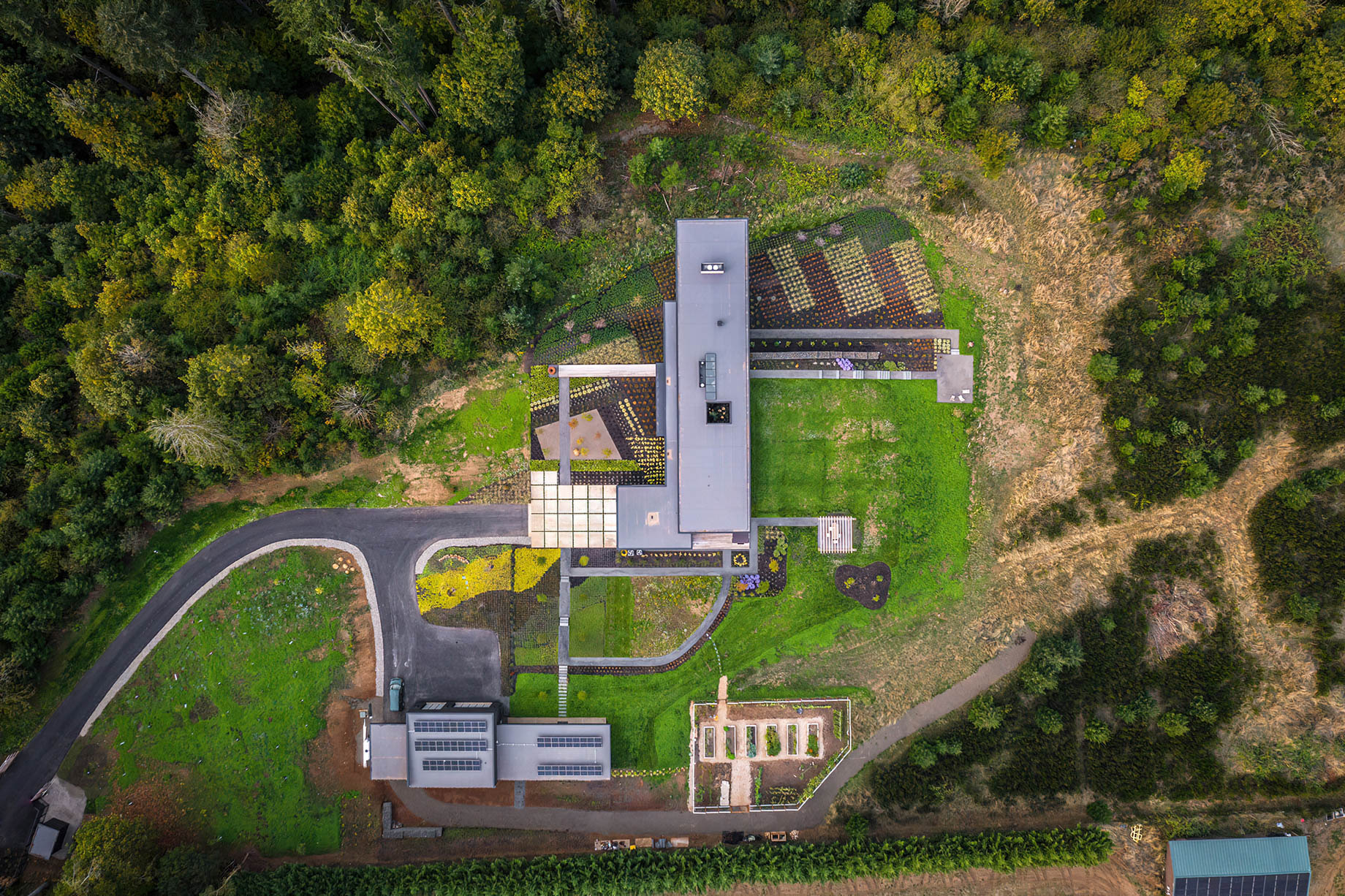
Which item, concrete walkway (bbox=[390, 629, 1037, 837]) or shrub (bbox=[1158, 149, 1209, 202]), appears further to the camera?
concrete walkway (bbox=[390, 629, 1037, 837])

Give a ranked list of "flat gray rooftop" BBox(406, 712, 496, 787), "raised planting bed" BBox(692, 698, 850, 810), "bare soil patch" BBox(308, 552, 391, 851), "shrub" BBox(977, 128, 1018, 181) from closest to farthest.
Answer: "flat gray rooftop" BBox(406, 712, 496, 787) → "shrub" BBox(977, 128, 1018, 181) → "bare soil patch" BBox(308, 552, 391, 851) → "raised planting bed" BBox(692, 698, 850, 810)

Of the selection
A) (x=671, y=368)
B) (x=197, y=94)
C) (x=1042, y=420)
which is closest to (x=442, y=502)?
(x=671, y=368)

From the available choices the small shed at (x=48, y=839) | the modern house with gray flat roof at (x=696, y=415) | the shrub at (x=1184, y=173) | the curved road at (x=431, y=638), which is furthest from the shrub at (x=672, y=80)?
the small shed at (x=48, y=839)

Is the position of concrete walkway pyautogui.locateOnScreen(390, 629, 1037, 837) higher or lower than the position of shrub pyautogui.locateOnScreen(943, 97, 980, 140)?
lower

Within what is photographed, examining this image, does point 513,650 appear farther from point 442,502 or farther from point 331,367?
point 331,367

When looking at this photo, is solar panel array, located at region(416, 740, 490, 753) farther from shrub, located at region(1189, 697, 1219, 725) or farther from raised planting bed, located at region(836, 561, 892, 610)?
shrub, located at region(1189, 697, 1219, 725)

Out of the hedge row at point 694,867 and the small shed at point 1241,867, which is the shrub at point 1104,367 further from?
the small shed at point 1241,867

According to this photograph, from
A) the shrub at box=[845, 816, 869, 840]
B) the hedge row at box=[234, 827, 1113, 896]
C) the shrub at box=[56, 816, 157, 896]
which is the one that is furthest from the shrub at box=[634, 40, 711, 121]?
the shrub at box=[56, 816, 157, 896]
